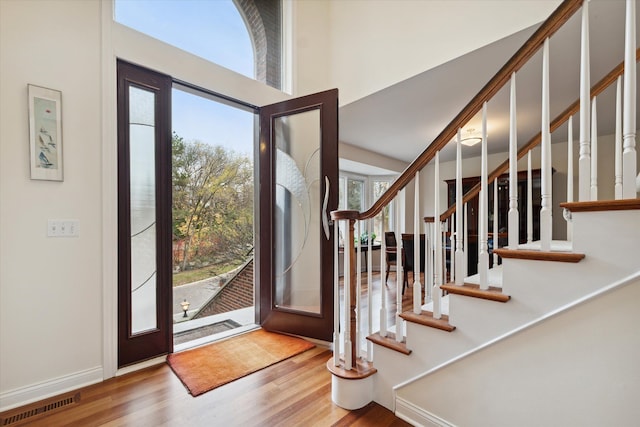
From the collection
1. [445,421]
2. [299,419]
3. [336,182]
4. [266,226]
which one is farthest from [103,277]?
[445,421]

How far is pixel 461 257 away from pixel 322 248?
49.7 inches

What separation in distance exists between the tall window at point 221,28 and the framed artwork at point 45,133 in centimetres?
86

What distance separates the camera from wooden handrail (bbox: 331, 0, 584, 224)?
3.72 ft

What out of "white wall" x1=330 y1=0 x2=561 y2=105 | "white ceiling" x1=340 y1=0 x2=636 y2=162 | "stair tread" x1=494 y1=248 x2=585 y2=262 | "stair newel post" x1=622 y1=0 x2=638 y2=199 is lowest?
"stair tread" x1=494 y1=248 x2=585 y2=262

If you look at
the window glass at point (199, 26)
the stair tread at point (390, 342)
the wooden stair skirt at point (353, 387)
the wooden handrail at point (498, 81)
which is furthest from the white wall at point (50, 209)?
the wooden handrail at point (498, 81)

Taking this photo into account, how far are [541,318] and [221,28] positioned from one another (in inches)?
134

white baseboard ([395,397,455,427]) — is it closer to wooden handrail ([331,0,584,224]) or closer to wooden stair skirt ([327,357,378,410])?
wooden stair skirt ([327,357,378,410])

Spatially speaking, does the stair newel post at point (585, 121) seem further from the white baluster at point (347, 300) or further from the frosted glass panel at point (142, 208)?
the frosted glass panel at point (142, 208)

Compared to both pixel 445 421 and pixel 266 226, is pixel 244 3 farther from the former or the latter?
pixel 445 421

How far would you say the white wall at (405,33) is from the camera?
2.02m

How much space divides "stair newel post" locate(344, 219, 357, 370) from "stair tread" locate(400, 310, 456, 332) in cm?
33

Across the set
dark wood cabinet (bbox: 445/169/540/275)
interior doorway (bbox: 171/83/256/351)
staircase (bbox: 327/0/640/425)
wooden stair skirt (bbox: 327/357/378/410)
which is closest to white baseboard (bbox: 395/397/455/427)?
staircase (bbox: 327/0/640/425)

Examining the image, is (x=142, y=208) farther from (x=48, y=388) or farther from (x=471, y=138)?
(x=471, y=138)

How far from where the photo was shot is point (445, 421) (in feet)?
4.66
